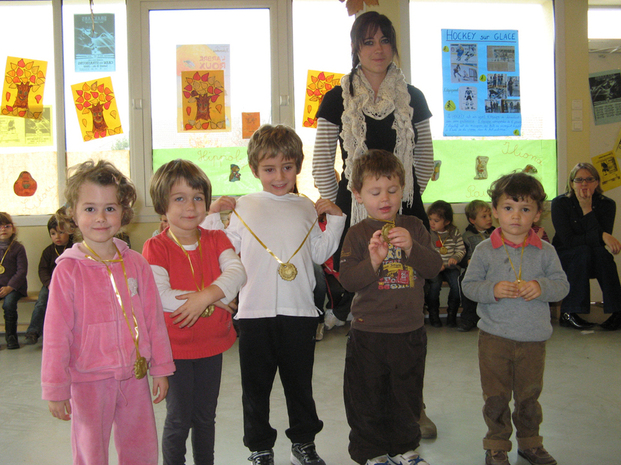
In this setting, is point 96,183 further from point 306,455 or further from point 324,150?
point 306,455

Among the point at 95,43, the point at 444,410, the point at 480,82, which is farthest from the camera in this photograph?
the point at 480,82

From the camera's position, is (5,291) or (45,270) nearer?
(5,291)

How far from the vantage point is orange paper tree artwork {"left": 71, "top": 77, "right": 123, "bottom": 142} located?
4.51m

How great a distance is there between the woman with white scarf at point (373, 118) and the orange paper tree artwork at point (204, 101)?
274 cm

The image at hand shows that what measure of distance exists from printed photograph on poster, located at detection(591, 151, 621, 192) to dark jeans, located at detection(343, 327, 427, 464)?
412 centimetres

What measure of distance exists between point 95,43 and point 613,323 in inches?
194

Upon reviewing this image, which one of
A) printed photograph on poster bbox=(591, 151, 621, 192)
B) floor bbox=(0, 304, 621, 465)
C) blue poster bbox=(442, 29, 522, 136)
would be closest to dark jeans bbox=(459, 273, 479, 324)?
floor bbox=(0, 304, 621, 465)

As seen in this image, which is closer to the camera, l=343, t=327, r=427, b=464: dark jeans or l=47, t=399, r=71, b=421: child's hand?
l=47, t=399, r=71, b=421: child's hand

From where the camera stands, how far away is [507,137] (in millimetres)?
4707

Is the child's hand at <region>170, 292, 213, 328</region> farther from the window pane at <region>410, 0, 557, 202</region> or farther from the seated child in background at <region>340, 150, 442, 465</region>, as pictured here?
the window pane at <region>410, 0, 557, 202</region>

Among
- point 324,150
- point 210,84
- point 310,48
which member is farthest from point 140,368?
point 310,48

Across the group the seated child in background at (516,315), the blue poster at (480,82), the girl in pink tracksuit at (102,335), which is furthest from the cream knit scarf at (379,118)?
the blue poster at (480,82)

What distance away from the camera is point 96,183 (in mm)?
1311

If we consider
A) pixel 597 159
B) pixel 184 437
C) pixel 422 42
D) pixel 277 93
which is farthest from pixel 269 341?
pixel 597 159
